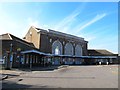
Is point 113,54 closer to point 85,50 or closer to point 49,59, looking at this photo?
point 85,50

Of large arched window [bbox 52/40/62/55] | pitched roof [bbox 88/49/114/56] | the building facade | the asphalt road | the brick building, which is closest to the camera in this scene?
the asphalt road

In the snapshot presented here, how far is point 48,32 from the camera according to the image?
7350 cm

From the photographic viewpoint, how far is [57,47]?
255ft

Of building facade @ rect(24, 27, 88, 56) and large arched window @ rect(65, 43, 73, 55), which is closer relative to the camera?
building facade @ rect(24, 27, 88, 56)

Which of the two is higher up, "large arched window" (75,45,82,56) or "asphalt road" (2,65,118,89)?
"large arched window" (75,45,82,56)

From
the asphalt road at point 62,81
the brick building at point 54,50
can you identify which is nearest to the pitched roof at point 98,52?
the brick building at point 54,50

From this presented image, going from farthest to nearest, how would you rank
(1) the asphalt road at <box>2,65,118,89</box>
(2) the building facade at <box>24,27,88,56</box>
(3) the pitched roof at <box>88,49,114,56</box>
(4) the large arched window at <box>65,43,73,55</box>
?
A: 1. (3) the pitched roof at <box>88,49,114,56</box>
2. (4) the large arched window at <box>65,43,73,55</box>
3. (2) the building facade at <box>24,27,88,56</box>
4. (1) the asphalt road at <box>2,65,118,89</box>

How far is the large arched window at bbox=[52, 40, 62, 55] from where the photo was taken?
250ft

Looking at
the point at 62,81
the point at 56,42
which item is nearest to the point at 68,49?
the point at 56,42

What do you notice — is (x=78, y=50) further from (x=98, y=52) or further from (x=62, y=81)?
(x=62, y=81)

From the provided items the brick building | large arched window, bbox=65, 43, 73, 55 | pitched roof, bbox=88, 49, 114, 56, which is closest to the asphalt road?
the brick building

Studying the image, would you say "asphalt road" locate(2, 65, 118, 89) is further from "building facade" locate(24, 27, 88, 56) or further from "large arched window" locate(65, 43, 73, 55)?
"large arched window" locate(65, 43, 73, 55)

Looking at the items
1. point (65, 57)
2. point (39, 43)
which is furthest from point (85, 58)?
point (39, 43)

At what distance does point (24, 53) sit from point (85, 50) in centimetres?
4983
